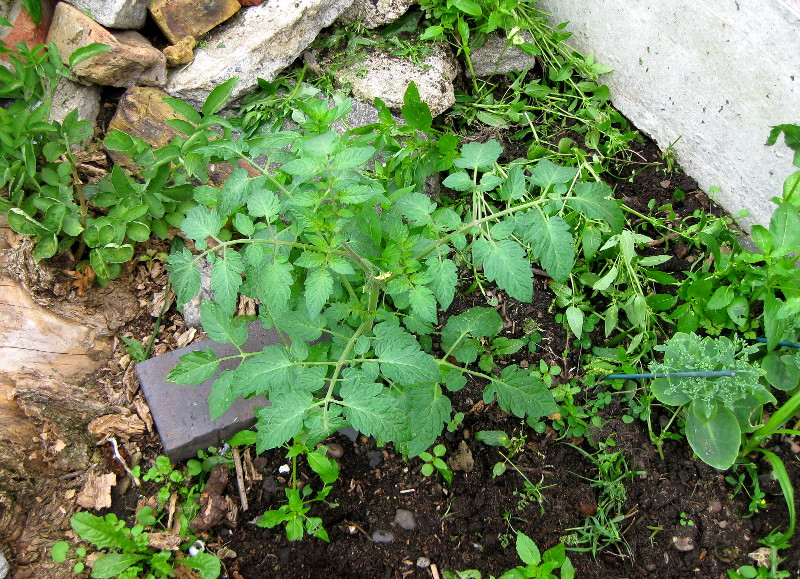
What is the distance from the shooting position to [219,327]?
7.47ft

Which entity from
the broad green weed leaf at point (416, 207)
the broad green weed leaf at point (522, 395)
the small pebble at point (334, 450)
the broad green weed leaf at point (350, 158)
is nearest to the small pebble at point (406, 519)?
the small pebble at point (334, 450)

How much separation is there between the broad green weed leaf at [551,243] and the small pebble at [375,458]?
3.86 ft

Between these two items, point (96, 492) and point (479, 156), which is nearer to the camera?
point (479, 156)

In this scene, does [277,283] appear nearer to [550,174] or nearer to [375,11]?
[550,174]

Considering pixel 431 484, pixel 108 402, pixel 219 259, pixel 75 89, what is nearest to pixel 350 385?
pixel 219 259

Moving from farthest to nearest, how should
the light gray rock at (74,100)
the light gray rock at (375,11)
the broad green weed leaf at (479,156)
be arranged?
the light gray rock at (375,11), the light gray rock at (74,100), the broad green weed leaf at (479,156)

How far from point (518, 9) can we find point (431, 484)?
2.46 meters

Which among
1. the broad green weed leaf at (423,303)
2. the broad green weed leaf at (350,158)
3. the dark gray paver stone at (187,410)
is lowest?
the dark gray paver stone at (187,410)

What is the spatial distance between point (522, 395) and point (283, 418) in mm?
898

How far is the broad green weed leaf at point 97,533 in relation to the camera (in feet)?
7.47

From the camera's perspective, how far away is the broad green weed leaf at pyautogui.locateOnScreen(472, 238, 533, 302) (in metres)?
1.78

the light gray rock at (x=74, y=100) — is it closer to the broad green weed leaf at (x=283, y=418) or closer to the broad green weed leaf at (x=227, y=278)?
the broad green weed leaf at (x=227, y=278)

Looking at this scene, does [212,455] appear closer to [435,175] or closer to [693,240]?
[435,175]

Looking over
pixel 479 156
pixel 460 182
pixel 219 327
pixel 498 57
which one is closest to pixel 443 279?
pixel 460 182
